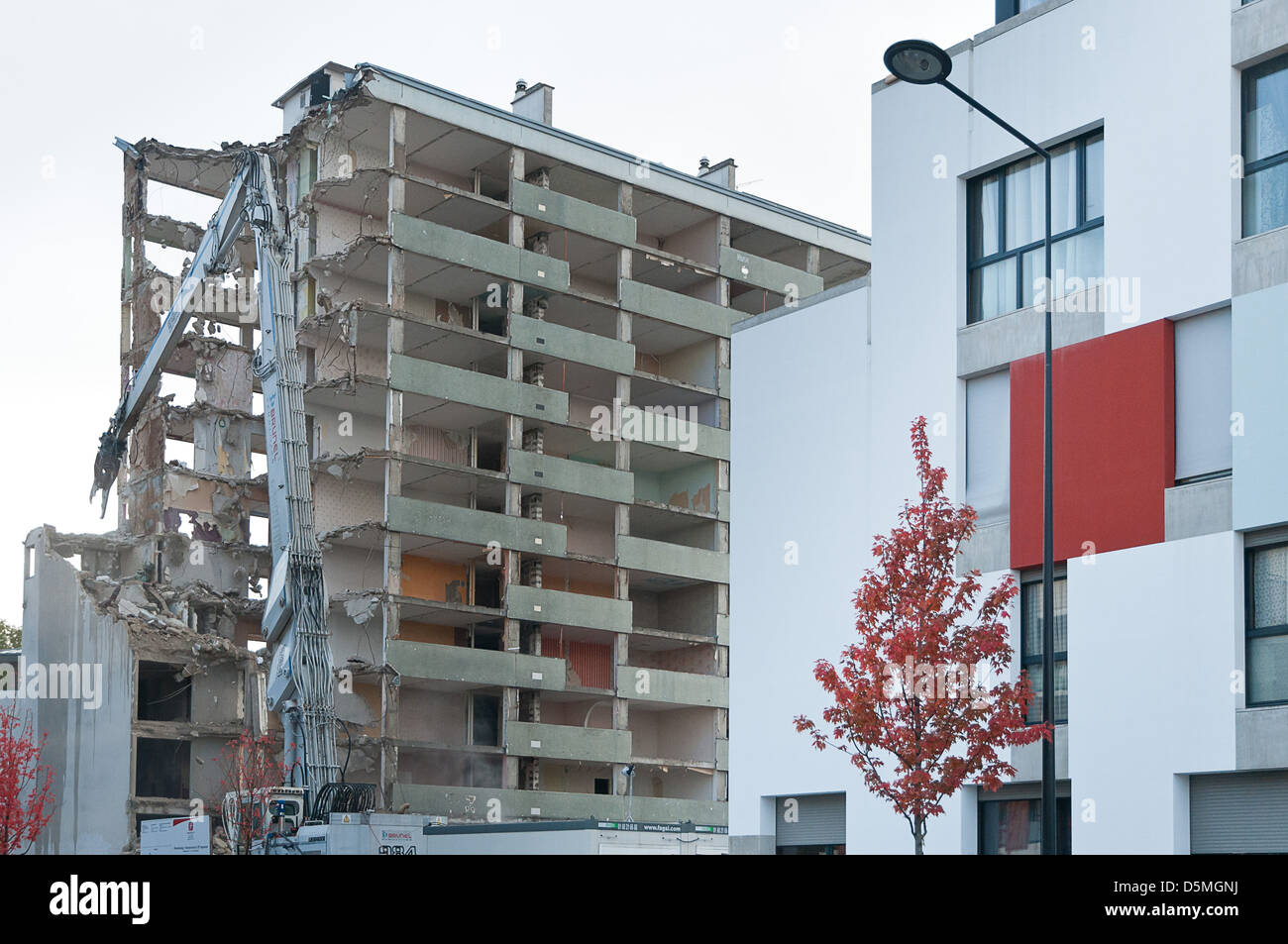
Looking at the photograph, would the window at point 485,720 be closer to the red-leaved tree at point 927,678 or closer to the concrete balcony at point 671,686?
the concrete balcony at point 671,686

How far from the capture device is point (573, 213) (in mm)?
60188

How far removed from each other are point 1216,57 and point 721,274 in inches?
1665

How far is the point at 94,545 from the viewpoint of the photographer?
55562 mm

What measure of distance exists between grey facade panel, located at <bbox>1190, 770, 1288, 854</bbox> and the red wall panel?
A: 3.55 meters

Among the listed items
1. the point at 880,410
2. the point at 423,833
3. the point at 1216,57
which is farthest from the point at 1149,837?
the point at 423,833

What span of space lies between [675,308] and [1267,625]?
42.9 m

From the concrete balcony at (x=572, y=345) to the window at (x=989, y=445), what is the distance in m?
32.8

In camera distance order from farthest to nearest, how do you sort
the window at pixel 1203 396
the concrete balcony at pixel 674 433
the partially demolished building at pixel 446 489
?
the concrete balcony at pixel 674 433, the partially demolished building at pixel 446 489, the window at pixel 1203 396

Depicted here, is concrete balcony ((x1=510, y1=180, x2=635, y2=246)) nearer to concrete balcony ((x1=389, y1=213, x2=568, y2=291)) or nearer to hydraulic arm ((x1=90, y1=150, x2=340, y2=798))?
concrete balcony ((x1=389, y1=213, x2=568, y2=291))

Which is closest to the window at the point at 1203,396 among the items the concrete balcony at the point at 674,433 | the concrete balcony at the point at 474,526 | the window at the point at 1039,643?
the window at the point at 1039,643

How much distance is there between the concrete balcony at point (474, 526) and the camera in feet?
174

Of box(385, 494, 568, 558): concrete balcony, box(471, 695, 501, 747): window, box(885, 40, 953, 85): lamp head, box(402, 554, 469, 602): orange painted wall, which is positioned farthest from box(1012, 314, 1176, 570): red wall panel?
box(402, 554, 469, 602): orange painted wall

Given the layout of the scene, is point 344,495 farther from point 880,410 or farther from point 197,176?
point 880,410

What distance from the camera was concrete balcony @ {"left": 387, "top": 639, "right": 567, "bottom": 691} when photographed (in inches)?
2050
